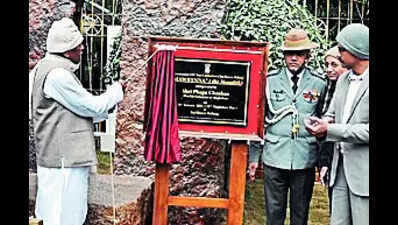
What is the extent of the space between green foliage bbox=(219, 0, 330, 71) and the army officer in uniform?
105cm

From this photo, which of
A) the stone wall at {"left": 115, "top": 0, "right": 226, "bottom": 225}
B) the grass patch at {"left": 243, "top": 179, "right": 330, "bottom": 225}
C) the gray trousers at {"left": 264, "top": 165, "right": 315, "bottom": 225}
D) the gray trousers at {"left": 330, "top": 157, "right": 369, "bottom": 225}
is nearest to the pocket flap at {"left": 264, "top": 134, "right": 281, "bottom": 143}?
the gray trousers at {"left": 264, "top": 165, "right": 315, "bottom": 225}

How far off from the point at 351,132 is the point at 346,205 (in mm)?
473

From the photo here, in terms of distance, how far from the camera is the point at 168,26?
5.50 m

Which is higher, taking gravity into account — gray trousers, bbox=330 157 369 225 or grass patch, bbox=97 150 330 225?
gray trousers, bbox=330 157 369 225

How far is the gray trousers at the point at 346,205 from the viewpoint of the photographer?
153 inches

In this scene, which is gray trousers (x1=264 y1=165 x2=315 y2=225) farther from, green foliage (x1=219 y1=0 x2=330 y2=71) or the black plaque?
green foliage (x1=219 y1=0 x2=330 y2=71)

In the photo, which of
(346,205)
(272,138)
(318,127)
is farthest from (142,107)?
(346,205)

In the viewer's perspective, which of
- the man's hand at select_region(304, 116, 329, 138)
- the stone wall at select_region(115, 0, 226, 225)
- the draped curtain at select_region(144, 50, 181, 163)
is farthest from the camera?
the stone wall at select_region(115, 0, 226, 225)

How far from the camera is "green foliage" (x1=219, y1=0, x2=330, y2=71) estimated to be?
5738mm

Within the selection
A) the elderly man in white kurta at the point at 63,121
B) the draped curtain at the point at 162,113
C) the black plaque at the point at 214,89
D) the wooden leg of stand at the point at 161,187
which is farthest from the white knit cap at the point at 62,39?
the wooden leg of stand at the point at 161,187

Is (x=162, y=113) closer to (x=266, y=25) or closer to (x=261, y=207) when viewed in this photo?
(x=266, y=25)

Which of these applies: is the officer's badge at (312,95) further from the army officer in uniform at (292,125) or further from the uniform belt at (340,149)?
the uniform belt at (340,149)

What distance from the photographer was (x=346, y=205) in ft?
13.2

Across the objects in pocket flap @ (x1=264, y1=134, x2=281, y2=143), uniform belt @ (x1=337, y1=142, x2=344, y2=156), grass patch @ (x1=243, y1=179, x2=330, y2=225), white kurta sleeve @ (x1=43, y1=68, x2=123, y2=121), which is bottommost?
grass patch @ (x1=243, y1=179, x2=330, y2=225)
